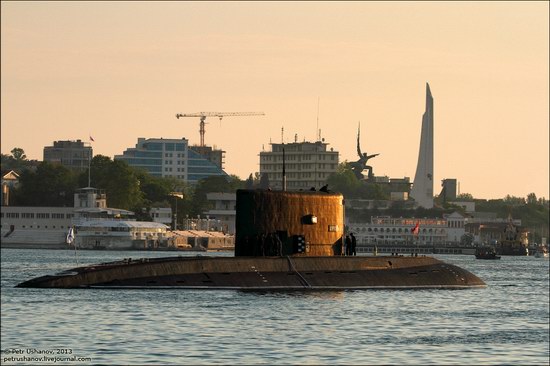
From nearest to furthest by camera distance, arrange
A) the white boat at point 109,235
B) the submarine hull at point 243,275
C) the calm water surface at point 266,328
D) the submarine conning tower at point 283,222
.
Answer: the calm water surface at point 266,328, the submarine hull at point 243,275, the submarine conning tower at point 283,222, the white boat at point 109,235

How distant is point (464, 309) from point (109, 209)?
152 meters

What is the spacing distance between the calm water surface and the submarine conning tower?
3491 millimetres

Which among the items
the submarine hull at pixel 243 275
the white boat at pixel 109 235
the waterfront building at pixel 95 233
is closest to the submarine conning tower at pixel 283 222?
the submarine hull at pixel 243 275

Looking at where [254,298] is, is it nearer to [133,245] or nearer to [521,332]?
[521,332]

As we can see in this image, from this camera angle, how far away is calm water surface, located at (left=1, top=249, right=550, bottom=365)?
3277 cm

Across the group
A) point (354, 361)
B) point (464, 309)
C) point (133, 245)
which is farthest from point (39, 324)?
point (133, 245)

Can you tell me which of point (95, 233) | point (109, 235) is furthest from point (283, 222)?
point (109, 235)

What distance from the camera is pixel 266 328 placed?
3888cm

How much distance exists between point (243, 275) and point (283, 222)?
3.25 meters

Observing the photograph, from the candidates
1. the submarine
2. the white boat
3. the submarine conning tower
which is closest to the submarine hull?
the submarine

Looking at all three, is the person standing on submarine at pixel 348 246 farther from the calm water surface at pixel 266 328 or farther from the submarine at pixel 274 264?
the calm water surface at pixel 266 328

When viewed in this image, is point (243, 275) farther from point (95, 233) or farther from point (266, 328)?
point (95, 233)

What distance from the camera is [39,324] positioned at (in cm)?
3800

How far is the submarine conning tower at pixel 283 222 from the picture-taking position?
180 ft
